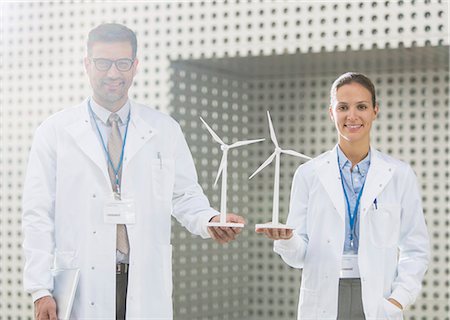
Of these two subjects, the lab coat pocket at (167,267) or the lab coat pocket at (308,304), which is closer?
the lab coat pocket at (308,304)

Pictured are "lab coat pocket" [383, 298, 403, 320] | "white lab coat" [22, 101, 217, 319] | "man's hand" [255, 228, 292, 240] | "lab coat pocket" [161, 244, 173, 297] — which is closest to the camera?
"man's hand" [255, 228, 292, 240]

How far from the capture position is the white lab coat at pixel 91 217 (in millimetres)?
4234

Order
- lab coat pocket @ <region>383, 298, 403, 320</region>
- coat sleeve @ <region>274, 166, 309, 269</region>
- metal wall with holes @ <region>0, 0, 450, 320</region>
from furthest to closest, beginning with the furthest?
metal wall with holes @ <region>0, 0, 450, 320</region> → coat sleeve @ <region>274, 166, 309, 269</region> → lab coat pocket @ <region>383, 298, 403, 320</region>

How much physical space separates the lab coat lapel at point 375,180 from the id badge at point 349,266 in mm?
216

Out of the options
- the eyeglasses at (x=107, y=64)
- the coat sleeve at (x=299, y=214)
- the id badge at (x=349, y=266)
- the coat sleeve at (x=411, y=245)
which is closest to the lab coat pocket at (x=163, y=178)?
the eyeglasses at (x=107, y=64)

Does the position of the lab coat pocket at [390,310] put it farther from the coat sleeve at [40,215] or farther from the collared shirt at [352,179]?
the coat sleeve at [40,215]

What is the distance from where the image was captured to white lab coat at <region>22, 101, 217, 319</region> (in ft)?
13.9

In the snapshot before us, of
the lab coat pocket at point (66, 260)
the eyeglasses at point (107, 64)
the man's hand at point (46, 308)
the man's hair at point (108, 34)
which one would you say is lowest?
the man's hand at point (46, 308)

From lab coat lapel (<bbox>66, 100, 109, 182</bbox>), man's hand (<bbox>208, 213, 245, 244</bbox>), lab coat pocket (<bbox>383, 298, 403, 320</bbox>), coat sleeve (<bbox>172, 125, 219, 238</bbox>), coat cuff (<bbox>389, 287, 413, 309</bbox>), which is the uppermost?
lab coat lapel (<bbox>66, 100, 109, 182</bbox>)

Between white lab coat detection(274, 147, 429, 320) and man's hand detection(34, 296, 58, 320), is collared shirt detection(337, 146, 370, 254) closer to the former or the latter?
white lab coat detection(274, 147, 429, 320)

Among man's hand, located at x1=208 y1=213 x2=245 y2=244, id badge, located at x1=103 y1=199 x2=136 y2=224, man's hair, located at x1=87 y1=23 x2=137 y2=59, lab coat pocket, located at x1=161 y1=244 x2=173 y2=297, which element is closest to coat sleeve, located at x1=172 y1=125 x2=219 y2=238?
lab coat pocket, located at x1=161 y1=244 x2=173 y2=297

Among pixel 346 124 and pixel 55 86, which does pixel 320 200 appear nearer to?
pixel 346 124

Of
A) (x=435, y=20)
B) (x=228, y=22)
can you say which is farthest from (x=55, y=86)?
(x=435, y=20)

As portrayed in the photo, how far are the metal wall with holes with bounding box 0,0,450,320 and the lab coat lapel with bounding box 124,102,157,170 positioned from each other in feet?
8.77
